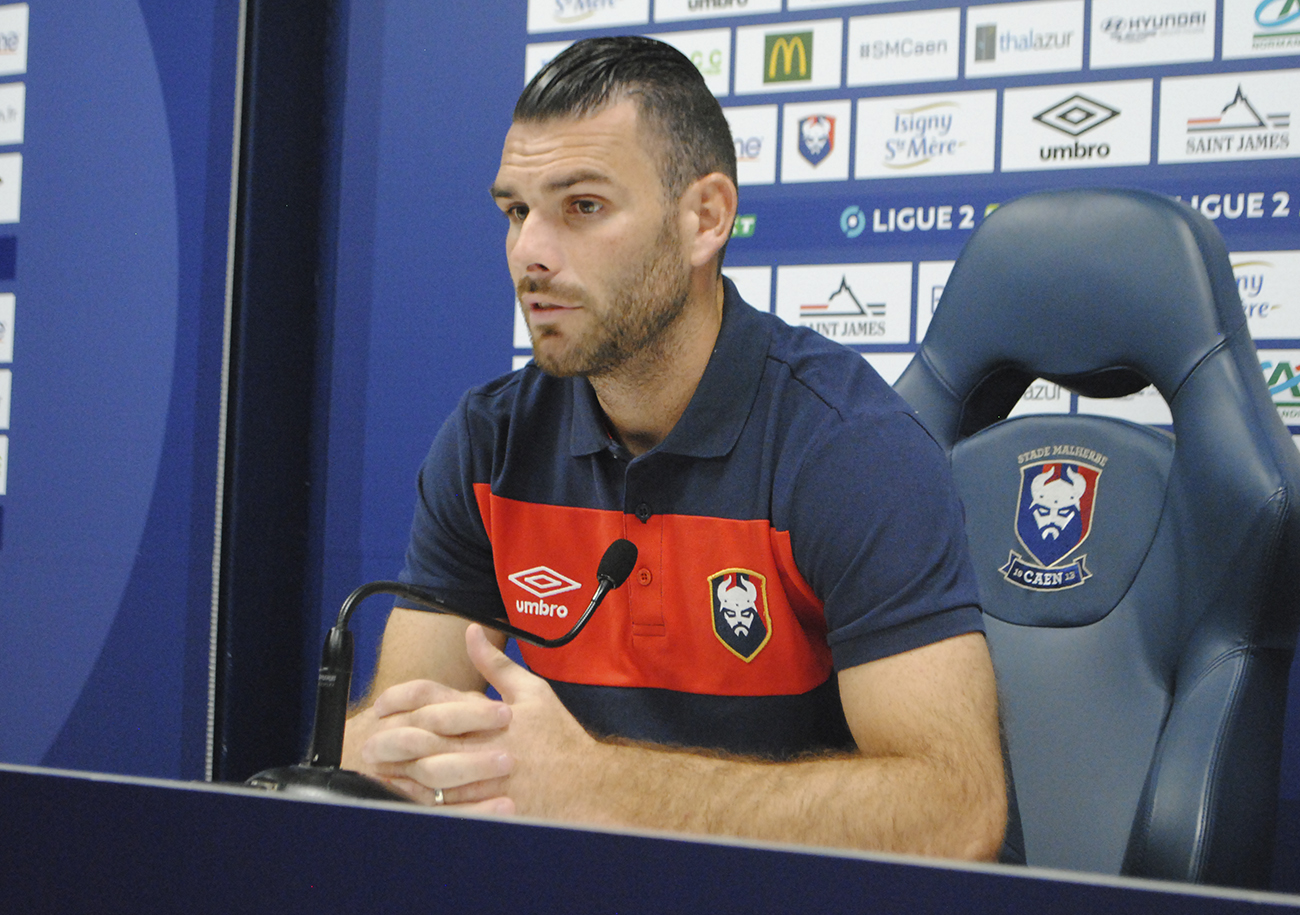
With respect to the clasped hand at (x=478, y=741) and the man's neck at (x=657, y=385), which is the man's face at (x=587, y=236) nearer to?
the man's neck at (x=657, y=385)

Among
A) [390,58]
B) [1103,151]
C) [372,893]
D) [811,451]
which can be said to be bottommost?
[372,893]

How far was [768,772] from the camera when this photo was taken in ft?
2.84

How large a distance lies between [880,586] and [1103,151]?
3.23 ft

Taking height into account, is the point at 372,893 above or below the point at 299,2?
below

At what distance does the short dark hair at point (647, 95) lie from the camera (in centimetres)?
112

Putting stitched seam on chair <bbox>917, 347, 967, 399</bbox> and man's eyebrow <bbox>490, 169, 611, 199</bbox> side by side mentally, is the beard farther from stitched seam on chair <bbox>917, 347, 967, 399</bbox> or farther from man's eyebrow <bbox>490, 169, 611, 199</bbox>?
stitched seam on chair <bbox>917, 347, 967, 399</bbox>

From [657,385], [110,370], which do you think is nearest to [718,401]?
[657,385]

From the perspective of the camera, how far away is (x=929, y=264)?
66.2 inches

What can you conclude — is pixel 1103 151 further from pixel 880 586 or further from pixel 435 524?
pixel 435 524

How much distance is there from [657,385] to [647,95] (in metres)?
0.30

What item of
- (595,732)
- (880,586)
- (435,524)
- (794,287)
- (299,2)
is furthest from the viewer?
(299,2)

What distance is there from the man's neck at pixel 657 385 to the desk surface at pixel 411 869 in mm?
843

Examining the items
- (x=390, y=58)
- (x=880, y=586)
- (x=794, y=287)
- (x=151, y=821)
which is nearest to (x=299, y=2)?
(x=390, y=58)

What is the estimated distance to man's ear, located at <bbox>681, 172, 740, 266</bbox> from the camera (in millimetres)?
1163
